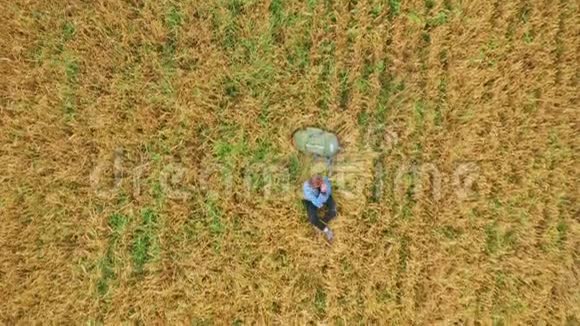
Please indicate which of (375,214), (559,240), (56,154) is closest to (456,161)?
(375,214)

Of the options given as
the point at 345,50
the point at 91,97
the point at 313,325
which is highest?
the point at 345,50

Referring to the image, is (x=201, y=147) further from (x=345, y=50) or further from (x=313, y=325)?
(x=313, y=325)

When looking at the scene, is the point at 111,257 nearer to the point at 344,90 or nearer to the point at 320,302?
the point at 320,302

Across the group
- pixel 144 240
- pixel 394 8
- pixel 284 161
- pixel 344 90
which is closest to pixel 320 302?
pixel 284 161

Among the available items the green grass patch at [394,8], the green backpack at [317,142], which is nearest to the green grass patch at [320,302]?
the green backpack at [317,142]

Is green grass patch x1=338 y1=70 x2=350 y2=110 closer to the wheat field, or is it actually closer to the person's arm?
the wheat field

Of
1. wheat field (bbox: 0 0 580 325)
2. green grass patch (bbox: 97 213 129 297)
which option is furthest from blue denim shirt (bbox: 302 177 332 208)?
green grass patch (bbox: 97 213 129 297)
